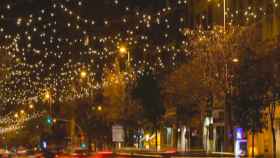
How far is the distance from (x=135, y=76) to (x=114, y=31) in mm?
6127

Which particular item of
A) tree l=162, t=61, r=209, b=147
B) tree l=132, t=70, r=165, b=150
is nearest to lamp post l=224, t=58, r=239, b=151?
tree l=162, t=61, r=209, b=147

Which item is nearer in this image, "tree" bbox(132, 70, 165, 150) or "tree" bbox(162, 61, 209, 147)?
"tree" bbox(162, 61, 209, 147)

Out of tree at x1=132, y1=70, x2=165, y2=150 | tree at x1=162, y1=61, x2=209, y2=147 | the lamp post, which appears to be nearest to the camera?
the lamp post

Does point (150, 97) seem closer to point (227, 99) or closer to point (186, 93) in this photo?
A: point (186, 93)

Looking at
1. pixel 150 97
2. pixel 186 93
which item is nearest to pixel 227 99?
pixel 186 93

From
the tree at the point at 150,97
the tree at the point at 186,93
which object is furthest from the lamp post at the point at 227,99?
the tree at the point at 150,97

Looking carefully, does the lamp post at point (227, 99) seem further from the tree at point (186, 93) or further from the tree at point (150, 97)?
the tree at point (150, 97)

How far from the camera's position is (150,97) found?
2576 inches

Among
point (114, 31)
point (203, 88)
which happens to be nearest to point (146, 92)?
point (114, 31)

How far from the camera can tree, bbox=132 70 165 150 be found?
2525 inches

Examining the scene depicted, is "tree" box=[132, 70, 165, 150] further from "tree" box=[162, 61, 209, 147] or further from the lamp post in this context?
the lamp post

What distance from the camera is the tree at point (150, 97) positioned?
210 ft

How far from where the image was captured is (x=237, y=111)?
3850 cm

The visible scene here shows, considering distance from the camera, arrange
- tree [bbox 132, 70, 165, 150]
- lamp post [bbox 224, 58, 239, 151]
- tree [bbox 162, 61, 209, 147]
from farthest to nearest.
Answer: tree [bbox 132, 70, 165, 150], tree [bbox 162, 61, 209, 147], lamp post [bbox 224, 58, 239, 151]
